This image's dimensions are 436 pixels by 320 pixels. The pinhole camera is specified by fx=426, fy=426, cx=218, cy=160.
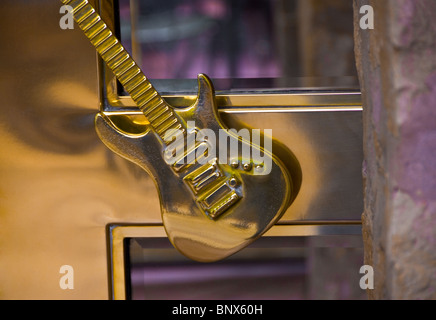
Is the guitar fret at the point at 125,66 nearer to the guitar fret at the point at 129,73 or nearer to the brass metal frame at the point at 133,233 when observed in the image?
the guitar fret at the point at 129,73

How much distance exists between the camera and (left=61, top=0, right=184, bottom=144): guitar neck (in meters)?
0.41

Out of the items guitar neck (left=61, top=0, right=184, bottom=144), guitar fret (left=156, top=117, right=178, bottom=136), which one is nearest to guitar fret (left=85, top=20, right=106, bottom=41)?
guitar neck (left=61, top=0, right=184, bottom=144)

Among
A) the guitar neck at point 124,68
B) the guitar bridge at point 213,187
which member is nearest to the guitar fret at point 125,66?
the guitar neck at point 124,68

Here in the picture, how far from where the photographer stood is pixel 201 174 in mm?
428

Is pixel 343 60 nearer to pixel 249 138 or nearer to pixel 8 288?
Answer: pixel 249 138

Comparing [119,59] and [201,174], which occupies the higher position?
[119,59]

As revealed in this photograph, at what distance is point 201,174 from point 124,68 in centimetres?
13

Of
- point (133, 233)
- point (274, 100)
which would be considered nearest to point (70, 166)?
point (133, 233)

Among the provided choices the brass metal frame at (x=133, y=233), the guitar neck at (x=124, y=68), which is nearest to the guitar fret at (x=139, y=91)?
the guitar neck at (x=124, y=68)

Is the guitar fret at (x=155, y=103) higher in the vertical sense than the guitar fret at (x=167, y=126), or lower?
higher

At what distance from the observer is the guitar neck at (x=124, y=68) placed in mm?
408

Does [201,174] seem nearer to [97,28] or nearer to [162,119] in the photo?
[162,119]

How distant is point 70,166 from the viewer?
495 mm

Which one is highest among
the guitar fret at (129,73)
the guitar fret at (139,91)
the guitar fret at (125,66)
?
the guitar fret at (125,66)
